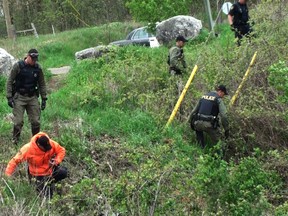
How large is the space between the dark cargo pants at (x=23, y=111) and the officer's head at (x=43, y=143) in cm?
173

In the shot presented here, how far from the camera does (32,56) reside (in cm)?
868

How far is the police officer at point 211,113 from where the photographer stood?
962 centimetres

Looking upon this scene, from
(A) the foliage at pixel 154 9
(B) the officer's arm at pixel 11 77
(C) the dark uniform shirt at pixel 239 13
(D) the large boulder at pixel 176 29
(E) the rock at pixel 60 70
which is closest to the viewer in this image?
(B) the officer's arm at pixel 11 77

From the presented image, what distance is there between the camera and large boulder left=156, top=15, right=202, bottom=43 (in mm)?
17375

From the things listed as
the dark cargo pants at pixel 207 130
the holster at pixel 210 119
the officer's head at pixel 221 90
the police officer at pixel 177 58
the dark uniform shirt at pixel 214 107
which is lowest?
the dark cargo pants at pixel 207 130

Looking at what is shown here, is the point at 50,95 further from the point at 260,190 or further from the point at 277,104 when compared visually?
the point at 260,190

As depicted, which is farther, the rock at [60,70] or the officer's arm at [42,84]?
the rock at [60,70]

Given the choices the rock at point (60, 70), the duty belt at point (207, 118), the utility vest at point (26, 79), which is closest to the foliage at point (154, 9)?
the rock at point (60, 70)

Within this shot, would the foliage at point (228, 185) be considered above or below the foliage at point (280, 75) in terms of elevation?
below

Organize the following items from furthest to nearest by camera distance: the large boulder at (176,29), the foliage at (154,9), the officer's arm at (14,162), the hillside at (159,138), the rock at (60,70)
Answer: the foliage at (154,9) < the large boulder at (176,29) < the rock at (60,70) < the officer's arm at (14,162) < the hillside at (159,138)

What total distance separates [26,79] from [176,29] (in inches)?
359

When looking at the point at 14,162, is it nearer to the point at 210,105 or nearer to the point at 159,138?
the point at 159,138

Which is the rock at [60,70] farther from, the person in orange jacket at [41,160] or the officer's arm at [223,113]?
the person in orange jacket at [41,160]

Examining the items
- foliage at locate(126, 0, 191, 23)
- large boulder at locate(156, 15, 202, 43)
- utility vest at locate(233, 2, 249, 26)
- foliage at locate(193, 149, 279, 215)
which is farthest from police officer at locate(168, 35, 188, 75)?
foliage at locate(126, 0, 191, 23)
